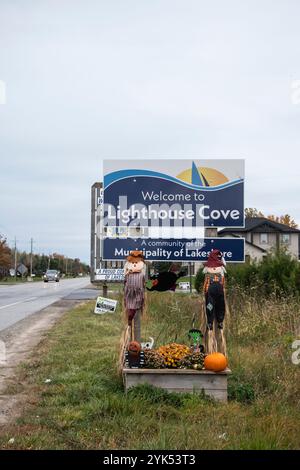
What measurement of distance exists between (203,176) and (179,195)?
446 millimetres

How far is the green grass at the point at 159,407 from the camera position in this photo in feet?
15.1

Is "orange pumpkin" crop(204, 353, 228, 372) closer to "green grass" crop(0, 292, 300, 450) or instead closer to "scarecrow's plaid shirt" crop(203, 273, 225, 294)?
"green grass" crop(0, 292, 300, 450)

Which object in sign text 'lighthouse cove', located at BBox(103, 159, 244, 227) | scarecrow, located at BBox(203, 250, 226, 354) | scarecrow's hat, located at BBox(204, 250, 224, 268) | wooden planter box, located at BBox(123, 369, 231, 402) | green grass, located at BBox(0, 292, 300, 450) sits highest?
sign text 'lighthouse cove', located at BBox(103, 159, 244, 227)

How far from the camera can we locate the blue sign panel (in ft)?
25.9

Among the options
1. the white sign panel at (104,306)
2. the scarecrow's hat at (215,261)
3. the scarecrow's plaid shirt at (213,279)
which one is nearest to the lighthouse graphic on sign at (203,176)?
the scarecrow's hat at (215,261)

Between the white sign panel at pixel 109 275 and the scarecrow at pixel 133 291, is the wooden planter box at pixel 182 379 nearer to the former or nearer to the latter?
the scarecrow at pixel 133 291

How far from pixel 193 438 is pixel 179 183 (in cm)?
422

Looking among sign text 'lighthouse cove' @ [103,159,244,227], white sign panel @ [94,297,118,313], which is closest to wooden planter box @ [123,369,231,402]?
sign text 'lighthouse cove' @ [103,159,244,227]

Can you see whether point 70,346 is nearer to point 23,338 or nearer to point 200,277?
point 23,338

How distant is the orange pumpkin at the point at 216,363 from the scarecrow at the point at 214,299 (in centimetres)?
59

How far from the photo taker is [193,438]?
Answer: 4590mm

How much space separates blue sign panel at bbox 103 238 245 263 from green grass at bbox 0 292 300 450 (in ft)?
5.13
